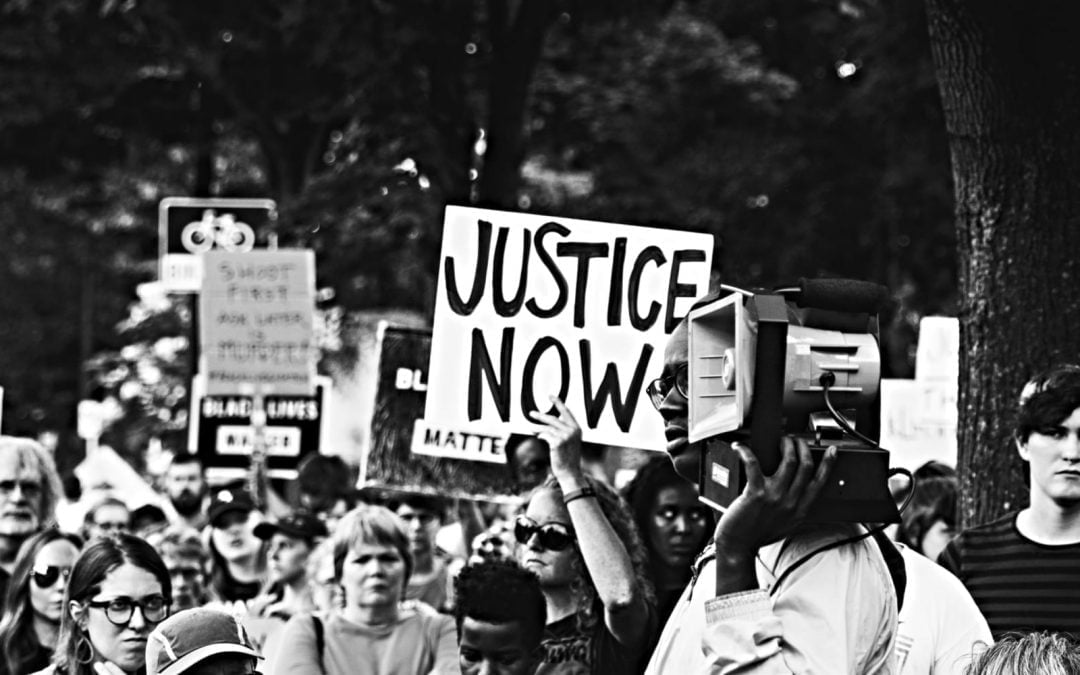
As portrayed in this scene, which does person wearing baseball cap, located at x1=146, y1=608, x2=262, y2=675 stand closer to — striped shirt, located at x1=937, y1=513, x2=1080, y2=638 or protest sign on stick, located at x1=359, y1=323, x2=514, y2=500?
striped shirt, located at x1=937, y1=513, x2=1080, y2=638

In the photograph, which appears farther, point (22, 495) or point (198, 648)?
point (22, 495)

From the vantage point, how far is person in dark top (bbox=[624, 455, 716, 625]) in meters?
6.45

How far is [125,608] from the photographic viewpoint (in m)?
5.99

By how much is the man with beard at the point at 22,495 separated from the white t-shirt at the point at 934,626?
4.40 meters

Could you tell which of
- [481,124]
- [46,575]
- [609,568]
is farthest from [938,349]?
[481,124]

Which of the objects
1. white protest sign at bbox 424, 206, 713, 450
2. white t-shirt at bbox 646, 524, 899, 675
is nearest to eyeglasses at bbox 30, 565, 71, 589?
white protest sign at bbox 424, 206, 713, 450

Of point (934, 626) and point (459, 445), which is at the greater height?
point (459, 445)

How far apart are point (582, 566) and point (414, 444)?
10.6 feet

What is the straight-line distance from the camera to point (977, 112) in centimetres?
693

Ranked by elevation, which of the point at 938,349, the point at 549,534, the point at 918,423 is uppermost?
the point at 938,349

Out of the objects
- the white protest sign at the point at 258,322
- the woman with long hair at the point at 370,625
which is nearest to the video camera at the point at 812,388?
the woman with long hair at the point at 370,625

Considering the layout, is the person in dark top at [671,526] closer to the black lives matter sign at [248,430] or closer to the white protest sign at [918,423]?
the white protest sign at [918,423]

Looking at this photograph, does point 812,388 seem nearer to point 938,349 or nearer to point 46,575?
point 46,575

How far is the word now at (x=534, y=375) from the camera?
6.93 m
